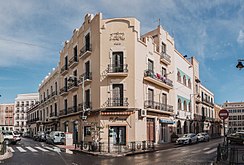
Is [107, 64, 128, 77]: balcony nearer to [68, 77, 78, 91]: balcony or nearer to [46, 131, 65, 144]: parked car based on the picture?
[68, 77, 78, 91]: balcony

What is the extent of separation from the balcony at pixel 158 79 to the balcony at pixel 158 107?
2.34 m

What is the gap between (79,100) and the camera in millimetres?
33156

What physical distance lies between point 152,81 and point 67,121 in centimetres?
1340

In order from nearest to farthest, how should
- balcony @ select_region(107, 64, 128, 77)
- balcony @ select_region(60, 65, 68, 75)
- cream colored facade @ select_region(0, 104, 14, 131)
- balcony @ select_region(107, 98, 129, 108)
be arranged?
balcony @ select_region(107, 98, 129, 108) → balcony @ select_region(107, 64, 128, 77) → balcony @ select_region(60, 65, 68, 75) → cream colored facade @ select_region(0, 104, 14, 131)

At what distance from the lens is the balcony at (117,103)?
89.0 feet

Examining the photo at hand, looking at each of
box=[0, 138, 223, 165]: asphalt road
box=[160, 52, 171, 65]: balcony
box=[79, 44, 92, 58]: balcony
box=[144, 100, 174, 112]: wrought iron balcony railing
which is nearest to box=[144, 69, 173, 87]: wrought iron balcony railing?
box=[160, 52, 171, 65]: balcony

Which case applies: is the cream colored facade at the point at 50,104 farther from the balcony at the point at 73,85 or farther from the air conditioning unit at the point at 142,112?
the air conditioning unit at the point at 142,112

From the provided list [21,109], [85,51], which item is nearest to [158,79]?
[85,51]

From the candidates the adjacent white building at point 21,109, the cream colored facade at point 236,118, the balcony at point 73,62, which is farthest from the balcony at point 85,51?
the cream colored facade at point 236,118

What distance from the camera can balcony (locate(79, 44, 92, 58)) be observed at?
30.3 metres

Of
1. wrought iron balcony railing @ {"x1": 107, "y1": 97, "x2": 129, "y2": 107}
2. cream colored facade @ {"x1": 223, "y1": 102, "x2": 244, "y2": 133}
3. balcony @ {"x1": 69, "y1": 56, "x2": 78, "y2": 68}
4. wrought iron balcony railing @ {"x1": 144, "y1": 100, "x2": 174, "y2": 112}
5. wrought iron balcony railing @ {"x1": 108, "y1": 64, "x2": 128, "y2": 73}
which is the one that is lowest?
cream colored facade @ {"x1": 223, "y1": 102, "x2": 244, "y2": 133}

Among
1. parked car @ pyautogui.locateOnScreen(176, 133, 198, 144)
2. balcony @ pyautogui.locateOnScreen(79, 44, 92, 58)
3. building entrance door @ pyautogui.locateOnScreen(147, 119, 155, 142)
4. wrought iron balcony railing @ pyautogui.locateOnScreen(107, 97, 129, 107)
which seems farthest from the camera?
parked car @ pyautogui.locateOnScreen(176, 133, 198, 144)

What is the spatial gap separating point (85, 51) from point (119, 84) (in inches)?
245

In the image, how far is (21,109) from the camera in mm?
105250
